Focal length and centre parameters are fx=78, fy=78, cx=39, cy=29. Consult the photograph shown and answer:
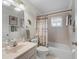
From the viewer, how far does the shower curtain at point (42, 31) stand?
2062 millimetres

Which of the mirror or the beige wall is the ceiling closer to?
the beige wall

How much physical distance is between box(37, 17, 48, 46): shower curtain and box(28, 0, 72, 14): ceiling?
0.81ft

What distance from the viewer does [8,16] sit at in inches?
71.2

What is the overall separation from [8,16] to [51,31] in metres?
1.12

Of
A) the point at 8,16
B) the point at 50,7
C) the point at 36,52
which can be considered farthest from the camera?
the point at 36,52

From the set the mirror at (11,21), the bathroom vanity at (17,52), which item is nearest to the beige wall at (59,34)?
the bathroom vanity at (17,52)

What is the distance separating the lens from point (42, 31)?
Answer: 6.88 feet

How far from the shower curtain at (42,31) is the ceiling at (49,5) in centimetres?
25

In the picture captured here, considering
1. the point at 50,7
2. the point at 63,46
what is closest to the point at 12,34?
the point at 50,7

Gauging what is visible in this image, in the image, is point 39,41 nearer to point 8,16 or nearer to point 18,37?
point 18,37

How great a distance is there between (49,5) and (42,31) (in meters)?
0.70

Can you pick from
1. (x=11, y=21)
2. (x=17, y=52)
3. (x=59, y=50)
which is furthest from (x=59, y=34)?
(x=11, y=21)

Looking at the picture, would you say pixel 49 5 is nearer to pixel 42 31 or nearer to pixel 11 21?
pixel 42 31

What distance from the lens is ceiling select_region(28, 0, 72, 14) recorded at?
185 cm
